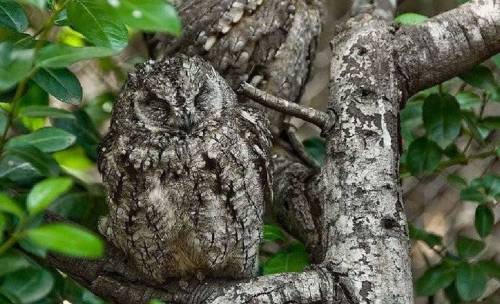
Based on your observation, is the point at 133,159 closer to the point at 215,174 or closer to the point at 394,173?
the point at 215,174

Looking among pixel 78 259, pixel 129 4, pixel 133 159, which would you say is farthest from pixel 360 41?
pixel 129 4

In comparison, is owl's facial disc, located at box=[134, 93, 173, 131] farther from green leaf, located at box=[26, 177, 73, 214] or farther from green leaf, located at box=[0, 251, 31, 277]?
green leaf, located at box=[26, 177, 73, 214]

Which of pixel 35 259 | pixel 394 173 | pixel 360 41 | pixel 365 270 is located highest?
pixel 360 41

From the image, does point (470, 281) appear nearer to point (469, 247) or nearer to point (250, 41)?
point (469, 247)

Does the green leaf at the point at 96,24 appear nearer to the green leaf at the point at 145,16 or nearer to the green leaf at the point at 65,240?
the green leaf at the point at 145,16

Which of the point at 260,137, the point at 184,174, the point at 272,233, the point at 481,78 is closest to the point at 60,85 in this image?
the point at 184,174

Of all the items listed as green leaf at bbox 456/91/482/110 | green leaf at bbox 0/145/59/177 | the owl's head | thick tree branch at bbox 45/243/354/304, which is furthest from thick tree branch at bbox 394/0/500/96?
green leaf at bbox 0/145/59/177
